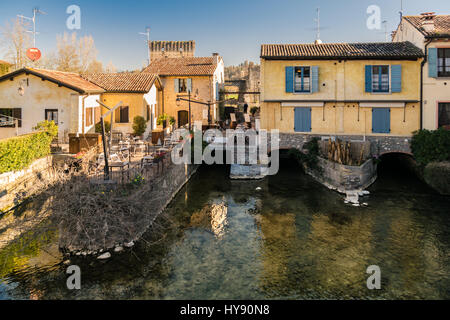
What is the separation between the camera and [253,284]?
32.9ft

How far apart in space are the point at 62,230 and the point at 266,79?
16.2 meters

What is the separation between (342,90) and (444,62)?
5.99 metres

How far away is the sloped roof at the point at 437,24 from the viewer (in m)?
21.4

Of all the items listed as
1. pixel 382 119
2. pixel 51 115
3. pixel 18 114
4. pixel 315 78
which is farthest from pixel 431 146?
pixel 18 114

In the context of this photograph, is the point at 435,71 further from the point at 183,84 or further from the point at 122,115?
the point at 183,84

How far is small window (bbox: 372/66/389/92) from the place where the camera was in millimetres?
22859

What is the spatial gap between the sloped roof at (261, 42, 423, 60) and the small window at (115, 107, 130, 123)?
10832 mm

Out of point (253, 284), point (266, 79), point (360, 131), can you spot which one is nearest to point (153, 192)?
point (253, 284)

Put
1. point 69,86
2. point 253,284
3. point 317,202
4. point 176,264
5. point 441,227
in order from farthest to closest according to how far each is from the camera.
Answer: point 69,86
point 317,202
point 441,227
point 176,264
point 253,284

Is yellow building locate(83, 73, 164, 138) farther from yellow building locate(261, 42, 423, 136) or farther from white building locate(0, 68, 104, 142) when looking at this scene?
yellow building locate(261, 42, 423, 136)

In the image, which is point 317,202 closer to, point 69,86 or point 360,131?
point 360,131

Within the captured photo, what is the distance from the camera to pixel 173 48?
50.7m

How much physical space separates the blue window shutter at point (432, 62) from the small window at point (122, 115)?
2022 cm

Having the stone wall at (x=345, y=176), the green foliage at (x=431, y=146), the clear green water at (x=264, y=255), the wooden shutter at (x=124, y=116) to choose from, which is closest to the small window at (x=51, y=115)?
the wooden shutter at (x=124, y=116)
